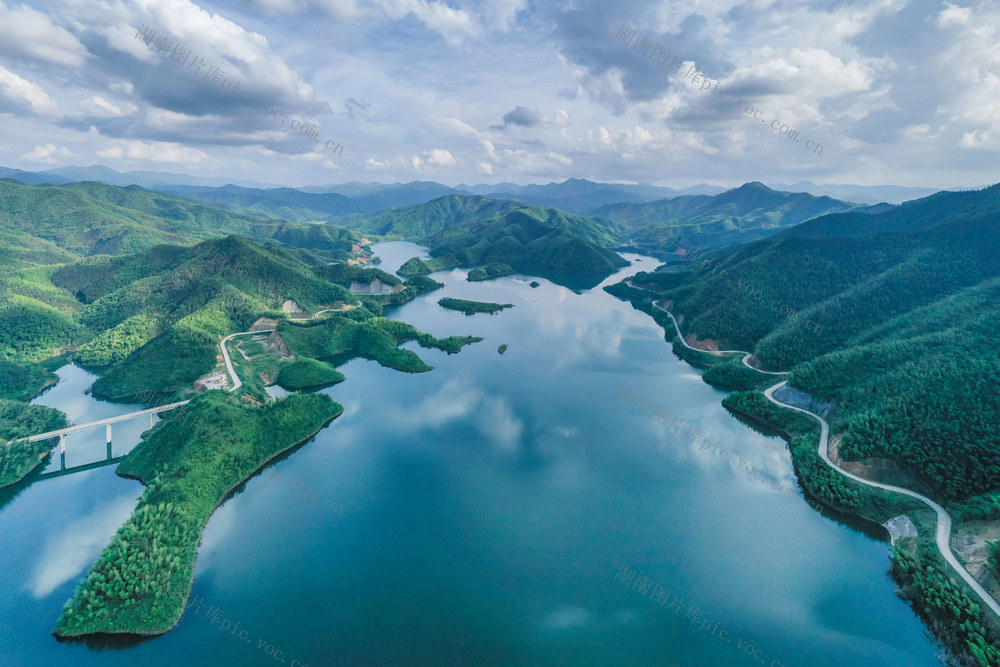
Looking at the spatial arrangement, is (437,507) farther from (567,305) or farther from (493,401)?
(567,305)

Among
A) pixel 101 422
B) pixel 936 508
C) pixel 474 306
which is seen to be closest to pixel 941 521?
pixel 936 508

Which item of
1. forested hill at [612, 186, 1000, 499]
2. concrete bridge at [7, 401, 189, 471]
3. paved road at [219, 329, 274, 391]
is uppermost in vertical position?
forested hill at [612, 186, 1000, 499]

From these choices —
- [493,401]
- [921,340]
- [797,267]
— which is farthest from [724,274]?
[493,401]

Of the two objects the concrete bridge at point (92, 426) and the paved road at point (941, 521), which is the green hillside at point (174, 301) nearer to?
the concrete bridge at point (92, 426)

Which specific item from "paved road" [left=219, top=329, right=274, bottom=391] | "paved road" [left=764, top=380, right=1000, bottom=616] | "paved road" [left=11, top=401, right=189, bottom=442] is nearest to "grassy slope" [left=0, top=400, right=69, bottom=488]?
"paved road" [left=11, top=401, right=189, bottom=442]

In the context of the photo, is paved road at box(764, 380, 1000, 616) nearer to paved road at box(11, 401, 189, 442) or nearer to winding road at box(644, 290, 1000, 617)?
winding road at box(644, 290, 1000, 617)

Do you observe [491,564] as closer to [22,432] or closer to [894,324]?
[22,432]
